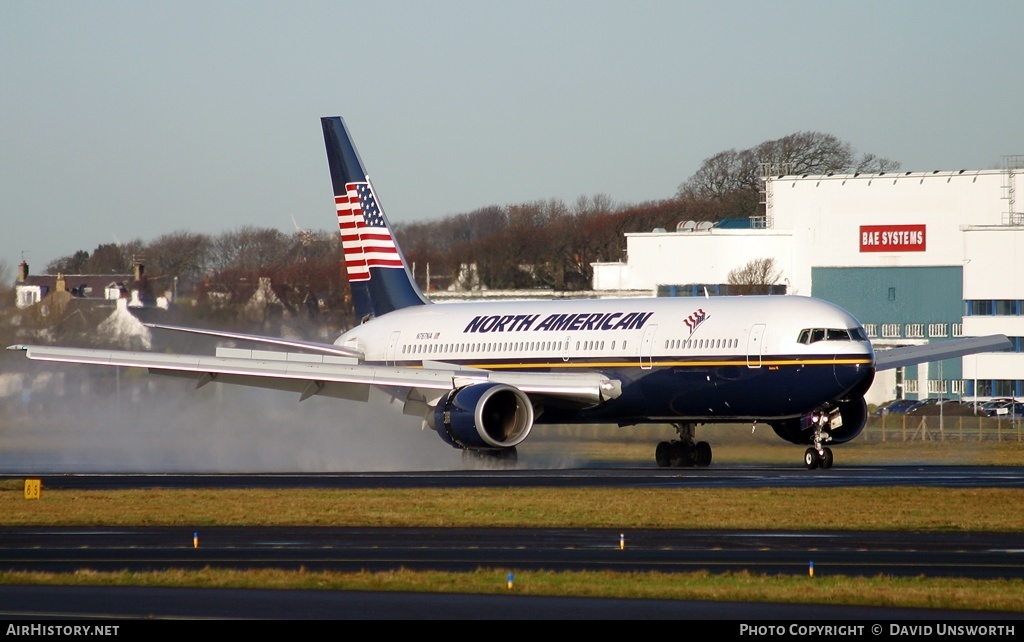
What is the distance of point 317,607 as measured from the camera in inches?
557

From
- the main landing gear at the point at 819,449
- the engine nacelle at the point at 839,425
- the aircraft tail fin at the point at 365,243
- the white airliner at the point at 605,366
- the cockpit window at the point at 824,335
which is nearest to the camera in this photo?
the cockpit window at the point at 824,335

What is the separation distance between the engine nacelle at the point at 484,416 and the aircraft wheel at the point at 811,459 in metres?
6.20

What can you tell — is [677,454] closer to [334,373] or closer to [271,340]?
[334,373]

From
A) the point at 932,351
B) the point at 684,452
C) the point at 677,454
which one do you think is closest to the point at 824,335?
the point at 684,452

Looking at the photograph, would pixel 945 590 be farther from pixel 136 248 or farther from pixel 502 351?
pixel 136 248

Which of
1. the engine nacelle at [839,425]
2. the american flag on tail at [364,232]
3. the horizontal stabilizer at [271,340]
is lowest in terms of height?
the engine nacelle at [839,425]

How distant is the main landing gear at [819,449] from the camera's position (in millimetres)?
33594

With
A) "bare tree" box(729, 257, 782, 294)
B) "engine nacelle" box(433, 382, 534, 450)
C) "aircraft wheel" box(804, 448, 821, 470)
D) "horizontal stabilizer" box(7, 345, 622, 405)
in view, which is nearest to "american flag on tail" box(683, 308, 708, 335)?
"horizontal stabilizer" box(7, 345, 622, 405)

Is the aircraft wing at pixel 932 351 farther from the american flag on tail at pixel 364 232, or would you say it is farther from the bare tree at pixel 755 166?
the bare tree at pixel 755 166

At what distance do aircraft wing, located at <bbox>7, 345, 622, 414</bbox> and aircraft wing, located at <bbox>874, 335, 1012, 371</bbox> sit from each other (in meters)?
7.31

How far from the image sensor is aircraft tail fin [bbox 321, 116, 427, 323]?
146ft

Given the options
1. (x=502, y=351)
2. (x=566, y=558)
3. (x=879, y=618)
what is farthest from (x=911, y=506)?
(x=502, y=351)

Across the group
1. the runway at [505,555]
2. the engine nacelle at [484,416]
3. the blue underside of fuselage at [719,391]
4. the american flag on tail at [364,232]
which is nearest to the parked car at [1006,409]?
the american flag on tail at [364,232]
